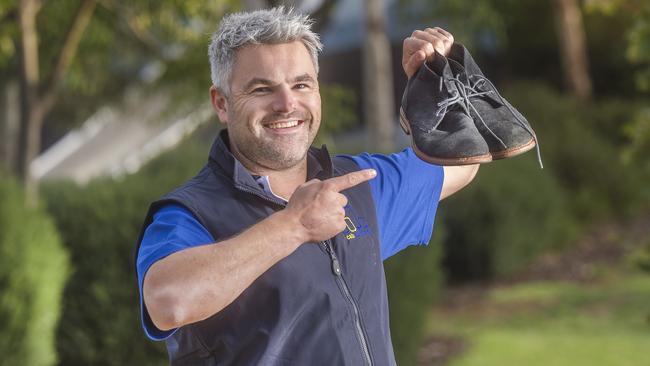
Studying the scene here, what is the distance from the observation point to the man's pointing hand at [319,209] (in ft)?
8.09

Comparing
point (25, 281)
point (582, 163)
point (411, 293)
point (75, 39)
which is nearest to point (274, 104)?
point (25, 281)

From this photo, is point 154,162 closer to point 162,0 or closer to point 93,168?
point 162,0

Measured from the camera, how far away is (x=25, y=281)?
6.76 metres

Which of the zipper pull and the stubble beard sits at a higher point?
the stubble beard

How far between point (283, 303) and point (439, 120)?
2.08 feet

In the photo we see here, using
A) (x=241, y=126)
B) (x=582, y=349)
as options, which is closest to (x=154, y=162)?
(x=582, y=349)

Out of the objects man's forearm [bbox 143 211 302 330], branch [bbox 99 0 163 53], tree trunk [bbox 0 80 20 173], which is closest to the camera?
man's forearm [bbox 143 211 302 330]

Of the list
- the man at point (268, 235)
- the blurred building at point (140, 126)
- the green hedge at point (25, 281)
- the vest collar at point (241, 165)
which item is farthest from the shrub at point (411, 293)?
the blurred building at point (140, 126)

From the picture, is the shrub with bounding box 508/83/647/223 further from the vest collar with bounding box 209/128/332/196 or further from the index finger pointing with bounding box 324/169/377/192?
the index finger pointing with bounding box 324/169/377/192

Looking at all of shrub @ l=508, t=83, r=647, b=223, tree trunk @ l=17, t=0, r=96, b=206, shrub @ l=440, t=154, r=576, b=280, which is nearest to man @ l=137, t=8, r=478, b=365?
tree trunk @ l=17, t=0, r=96, b=206

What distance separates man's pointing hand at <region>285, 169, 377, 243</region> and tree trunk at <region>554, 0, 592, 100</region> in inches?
699

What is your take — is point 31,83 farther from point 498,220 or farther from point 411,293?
point 498,220

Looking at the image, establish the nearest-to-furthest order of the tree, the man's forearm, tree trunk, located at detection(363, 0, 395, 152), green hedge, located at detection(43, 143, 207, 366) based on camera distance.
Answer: the man's forearm < green hedge, located at detection(43, 143, 207, 366) < the tree < tree trunk, located at detection(363, 0, 395, 152)

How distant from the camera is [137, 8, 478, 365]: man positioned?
2.40 metres
